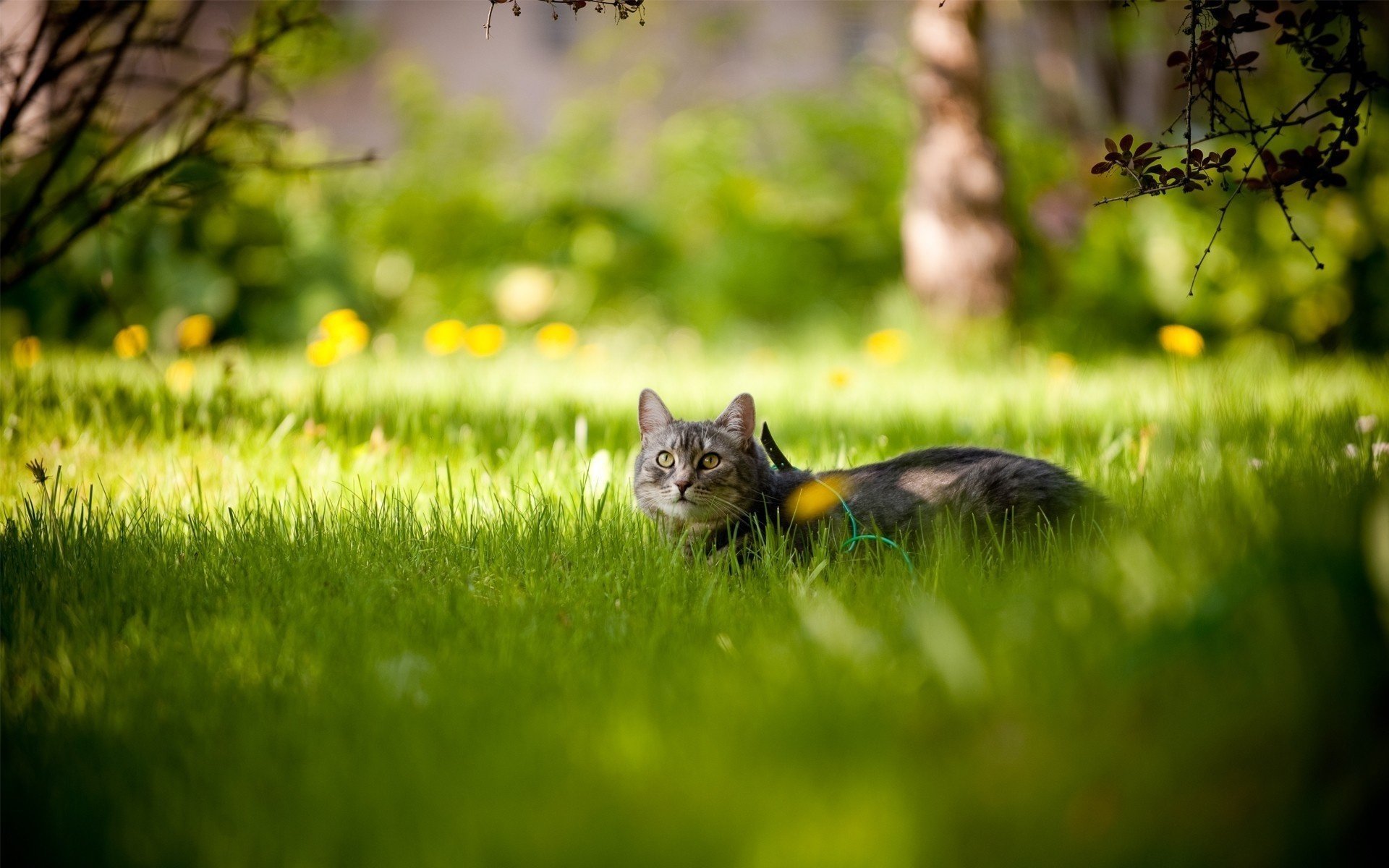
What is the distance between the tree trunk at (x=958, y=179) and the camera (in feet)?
21.8

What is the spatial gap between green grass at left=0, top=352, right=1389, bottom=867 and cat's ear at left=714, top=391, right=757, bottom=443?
1.46 ft

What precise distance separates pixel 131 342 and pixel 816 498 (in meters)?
2.65

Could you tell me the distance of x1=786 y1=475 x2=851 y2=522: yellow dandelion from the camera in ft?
9.82

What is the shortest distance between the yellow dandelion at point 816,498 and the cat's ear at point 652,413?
0.59 meters

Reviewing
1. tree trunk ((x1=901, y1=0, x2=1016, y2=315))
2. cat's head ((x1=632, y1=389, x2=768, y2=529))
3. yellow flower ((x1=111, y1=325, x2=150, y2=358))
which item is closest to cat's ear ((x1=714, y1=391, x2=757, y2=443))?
cat's head ((x1=632, y1=389, x2=768, y2=529))

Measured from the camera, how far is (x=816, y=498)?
9.85ft

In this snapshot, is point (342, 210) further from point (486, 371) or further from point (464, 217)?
point (486, 371)

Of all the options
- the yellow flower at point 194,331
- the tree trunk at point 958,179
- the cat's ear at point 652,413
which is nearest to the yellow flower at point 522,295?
the yellow flower at point 194,331

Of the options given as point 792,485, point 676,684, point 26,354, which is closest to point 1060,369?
point 792,485

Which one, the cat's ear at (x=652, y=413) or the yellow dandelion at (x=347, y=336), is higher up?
the yellow dandelion at (x=347, y=336)

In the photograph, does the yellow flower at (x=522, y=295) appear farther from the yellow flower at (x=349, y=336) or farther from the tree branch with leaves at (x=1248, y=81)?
the tree branch with leaves at (x=1248, y=81)

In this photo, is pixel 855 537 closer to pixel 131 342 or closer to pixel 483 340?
pixel 131 342

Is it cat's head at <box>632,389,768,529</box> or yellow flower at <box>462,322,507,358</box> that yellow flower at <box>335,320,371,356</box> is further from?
cat's head at <box>632,389,768,529</box>

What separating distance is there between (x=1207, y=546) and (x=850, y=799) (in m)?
0.83
